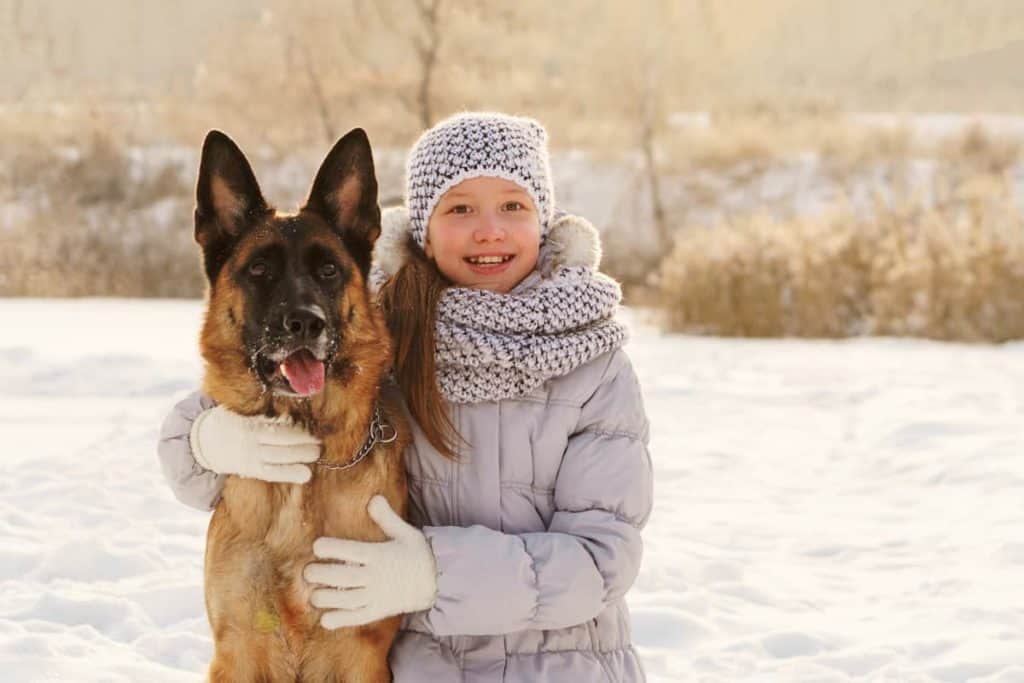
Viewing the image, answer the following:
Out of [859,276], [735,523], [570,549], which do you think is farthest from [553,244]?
[859,276]

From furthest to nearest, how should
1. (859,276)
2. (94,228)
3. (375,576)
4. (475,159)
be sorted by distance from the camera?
1. (94,228)
2. (859,276)
3. (475,159)
4. (375,576)

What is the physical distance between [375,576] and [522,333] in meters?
0.64

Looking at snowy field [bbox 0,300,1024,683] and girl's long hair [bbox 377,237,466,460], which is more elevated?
girl's long hair [bbox 377,237,466,460]

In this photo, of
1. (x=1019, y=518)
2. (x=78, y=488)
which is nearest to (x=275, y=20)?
(x=78, y=488)

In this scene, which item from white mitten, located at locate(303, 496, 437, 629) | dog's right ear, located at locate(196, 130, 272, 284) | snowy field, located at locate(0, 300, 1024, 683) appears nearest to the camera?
white mitten, located at locate(303, 496, 437, 629)

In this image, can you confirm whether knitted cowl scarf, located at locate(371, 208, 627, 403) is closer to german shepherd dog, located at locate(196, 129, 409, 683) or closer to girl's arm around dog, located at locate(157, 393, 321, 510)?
german shepherd dog, located at locate(196, 129, 409, 683)

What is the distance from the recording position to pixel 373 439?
247 cm

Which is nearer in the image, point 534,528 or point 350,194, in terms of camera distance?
point 534,528

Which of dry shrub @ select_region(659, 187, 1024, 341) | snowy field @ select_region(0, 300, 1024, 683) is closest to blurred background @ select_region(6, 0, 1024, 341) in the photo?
dry shrub @ select_region(659, 187, 1024, 341)

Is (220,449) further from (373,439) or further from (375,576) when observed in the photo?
(375,576)

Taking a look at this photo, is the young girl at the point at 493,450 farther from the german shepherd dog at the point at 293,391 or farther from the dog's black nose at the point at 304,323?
the dog's black nose at the point at 304,323

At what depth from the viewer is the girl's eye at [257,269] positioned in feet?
8.16

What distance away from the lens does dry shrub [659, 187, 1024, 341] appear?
10.2 metres

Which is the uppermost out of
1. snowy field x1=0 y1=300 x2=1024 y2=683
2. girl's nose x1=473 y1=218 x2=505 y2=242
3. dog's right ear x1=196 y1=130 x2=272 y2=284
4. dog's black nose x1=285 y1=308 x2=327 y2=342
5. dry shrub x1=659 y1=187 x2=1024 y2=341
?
dog's right ear x1=196 y1=130 x2=272 y2=284
